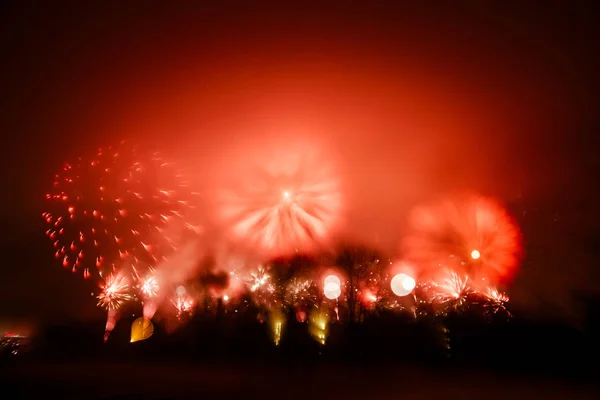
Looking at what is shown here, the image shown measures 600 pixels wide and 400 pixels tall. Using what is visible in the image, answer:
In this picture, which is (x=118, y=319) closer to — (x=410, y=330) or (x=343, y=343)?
(x=343, y=343)

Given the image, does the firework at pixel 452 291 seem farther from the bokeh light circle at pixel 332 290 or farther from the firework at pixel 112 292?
the firework at pixel 112 292

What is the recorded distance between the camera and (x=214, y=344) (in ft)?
87.6

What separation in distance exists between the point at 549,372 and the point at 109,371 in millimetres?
18350

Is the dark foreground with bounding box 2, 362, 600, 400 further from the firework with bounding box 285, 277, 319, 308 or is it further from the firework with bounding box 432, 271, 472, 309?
the firework with bounding box 285, 277, 319, 308

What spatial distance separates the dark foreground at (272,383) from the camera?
12977 mm

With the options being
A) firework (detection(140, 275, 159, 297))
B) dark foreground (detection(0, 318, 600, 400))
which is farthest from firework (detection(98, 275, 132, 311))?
dark foreground (detection(0, 318, 600, 400))

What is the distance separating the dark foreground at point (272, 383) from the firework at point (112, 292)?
1786 centimetres

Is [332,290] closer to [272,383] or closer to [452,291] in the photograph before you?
[452,291]

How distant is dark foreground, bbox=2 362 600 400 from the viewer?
42.6 feet

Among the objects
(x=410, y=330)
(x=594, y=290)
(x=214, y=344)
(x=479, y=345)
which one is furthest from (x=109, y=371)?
(x=594, y=290)

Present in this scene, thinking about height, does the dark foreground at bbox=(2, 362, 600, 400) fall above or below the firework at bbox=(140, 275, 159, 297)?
below

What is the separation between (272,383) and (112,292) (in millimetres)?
28048

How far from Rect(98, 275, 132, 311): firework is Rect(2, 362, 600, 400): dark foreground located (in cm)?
1786

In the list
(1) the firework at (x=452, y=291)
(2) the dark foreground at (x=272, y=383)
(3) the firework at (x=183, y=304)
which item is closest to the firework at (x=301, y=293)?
(3) the firework at (x=183, y=304)
